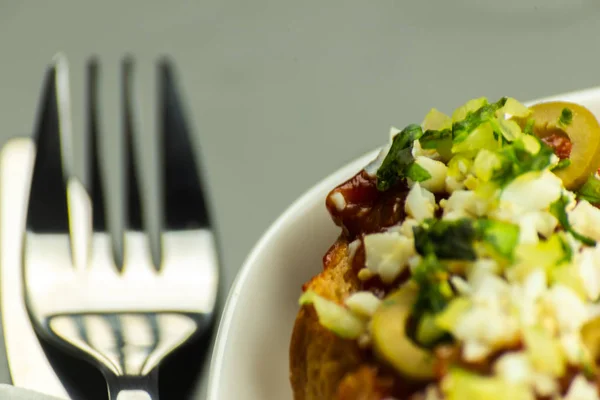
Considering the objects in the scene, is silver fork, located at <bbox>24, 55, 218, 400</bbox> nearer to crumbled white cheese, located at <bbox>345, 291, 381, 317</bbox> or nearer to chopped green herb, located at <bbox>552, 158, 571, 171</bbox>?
crumbled white cheese, located at <bbox>345, 291, 381, 317</bbox>

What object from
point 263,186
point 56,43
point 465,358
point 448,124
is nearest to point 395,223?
point 448,124

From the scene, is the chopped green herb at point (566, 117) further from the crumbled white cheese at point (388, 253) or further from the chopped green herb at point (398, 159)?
the crumbled white cheese at point (388, 253)

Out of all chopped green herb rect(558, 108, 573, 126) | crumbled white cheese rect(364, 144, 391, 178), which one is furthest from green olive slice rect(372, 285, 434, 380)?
chopped green herb rect(558, 108, 573, 126)

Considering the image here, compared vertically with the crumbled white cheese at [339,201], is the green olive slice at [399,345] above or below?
below

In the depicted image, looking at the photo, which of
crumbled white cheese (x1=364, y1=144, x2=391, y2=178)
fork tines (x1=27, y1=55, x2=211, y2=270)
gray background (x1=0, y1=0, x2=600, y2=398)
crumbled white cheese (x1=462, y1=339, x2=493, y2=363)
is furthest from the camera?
gray background (x1=0, y1=0, x2=600, y2=398)

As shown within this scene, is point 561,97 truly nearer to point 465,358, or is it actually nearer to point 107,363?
point 465,358

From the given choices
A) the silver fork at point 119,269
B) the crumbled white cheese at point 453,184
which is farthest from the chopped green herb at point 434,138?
the silver fork at point 119,269

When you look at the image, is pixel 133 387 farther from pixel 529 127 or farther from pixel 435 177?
pixel 529 127
